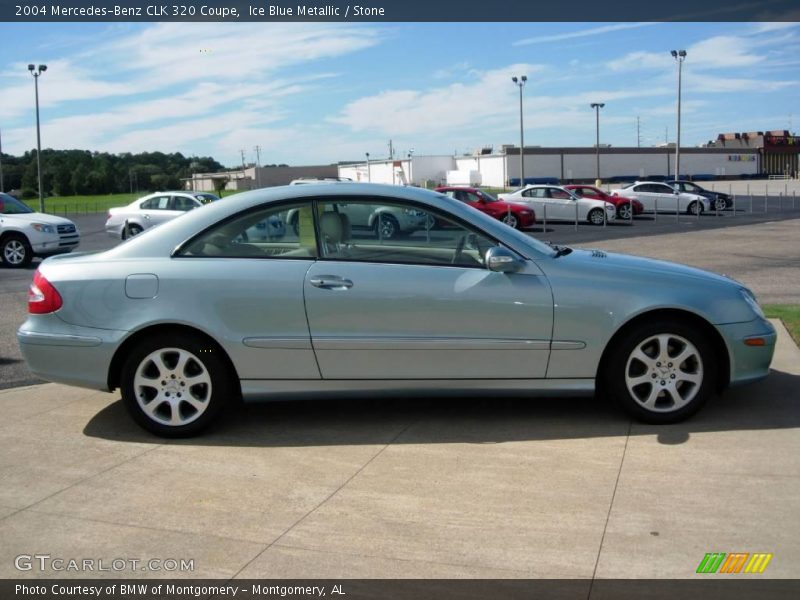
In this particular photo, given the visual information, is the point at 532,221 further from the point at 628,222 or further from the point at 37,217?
the point at 37,217

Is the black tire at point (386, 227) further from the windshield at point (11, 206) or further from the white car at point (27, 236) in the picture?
the windshield at point (11, 206)

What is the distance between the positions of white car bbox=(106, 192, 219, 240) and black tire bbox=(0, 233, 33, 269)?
5.50m

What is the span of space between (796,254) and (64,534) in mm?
17358

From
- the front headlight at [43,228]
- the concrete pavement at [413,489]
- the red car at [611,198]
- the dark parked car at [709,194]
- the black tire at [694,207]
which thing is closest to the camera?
the concrete pavement at [413,489]

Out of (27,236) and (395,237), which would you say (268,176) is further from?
(395,237)

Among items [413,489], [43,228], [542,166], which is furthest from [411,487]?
[542,166]

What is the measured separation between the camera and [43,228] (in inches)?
742

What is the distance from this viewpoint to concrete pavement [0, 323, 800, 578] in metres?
3.74

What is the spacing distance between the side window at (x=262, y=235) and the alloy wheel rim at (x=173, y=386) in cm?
69

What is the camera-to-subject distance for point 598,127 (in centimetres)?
7688

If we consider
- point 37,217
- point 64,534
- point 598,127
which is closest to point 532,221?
point 37,217

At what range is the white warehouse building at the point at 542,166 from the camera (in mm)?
85688

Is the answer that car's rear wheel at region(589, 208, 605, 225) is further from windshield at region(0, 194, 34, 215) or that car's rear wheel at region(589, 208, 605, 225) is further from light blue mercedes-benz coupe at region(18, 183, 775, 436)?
light blue mercedes-benz coupe at region(18, 183, 775, 436)

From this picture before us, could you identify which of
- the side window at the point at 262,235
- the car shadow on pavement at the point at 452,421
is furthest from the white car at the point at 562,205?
the side window at the point at 262,235
